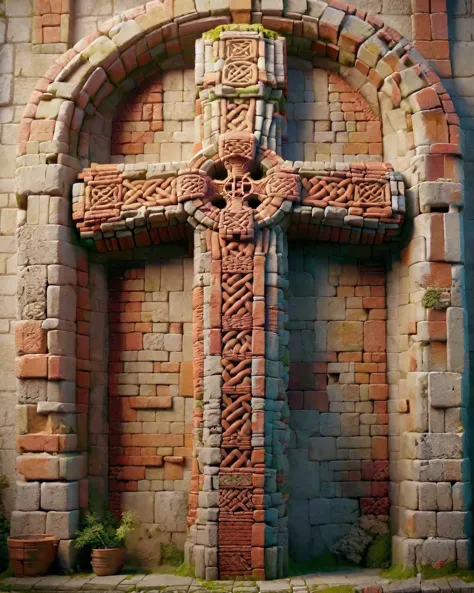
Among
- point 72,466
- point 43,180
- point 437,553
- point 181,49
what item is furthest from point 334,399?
point 181,49

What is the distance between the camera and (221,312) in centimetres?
948

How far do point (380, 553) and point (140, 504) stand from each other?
2.90m

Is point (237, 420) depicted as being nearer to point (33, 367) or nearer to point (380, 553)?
point (380, 553)

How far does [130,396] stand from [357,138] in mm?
4311

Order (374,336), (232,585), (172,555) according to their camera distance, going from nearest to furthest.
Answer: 1. (232,585)
2. (172,555)
3. (374,336)

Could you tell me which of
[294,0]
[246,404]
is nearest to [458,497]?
[246,404]

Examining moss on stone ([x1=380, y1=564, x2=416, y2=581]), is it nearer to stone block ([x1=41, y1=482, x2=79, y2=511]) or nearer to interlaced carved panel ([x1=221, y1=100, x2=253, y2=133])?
stone block ([x1=41, y1=482, x2=79, y2=511])

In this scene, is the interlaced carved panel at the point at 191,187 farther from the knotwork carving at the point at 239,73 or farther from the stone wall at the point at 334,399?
the stone wall at the point at 334,399

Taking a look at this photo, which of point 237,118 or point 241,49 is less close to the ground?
point 241,49

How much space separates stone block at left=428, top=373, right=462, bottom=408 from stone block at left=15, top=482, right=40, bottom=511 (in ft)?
15.2

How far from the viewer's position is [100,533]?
9422 mm

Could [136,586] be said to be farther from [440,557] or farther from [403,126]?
[403,126]

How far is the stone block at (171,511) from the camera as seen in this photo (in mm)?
9852

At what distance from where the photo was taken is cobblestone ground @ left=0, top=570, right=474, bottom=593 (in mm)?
8719
